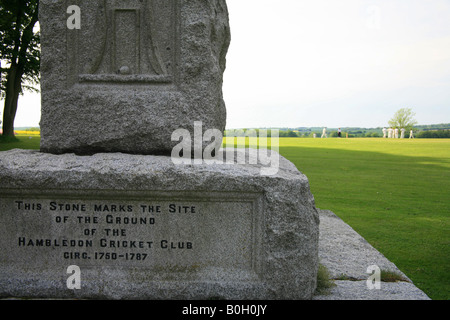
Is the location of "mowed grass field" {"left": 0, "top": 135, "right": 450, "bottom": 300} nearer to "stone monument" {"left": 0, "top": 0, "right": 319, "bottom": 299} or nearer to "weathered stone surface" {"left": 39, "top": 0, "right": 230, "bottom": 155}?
"stone monument" {"left": 0, "top": 0, "right": 319, "bottom": 299}

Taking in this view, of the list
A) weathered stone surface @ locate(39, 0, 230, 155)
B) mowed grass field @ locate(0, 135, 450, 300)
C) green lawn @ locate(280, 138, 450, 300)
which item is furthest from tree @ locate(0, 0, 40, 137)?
weathered stone surface @ locate(39, 0, 230, 155)

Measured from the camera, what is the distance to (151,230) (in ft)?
9.70

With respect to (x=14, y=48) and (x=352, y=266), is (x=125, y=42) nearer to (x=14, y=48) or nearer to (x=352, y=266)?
(x=352, y=266)

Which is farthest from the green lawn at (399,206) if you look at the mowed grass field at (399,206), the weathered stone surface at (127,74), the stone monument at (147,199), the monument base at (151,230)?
the weathered stone surface at (127,74)

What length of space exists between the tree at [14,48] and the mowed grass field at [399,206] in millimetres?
3964

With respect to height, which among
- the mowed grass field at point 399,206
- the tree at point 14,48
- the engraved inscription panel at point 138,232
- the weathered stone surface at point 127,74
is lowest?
the mowed grass field at point 399,206

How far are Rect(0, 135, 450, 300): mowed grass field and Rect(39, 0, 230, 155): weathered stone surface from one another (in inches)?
113

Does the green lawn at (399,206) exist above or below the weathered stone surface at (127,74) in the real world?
below

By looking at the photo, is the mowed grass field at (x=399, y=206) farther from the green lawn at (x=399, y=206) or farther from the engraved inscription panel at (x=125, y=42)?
the engraved inscription panel at (x=125, y=42)

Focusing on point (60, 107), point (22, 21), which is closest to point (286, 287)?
point (60, 107)

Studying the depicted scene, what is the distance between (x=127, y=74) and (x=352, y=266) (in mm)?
2690

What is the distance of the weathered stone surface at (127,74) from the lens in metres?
3.13

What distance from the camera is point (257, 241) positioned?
2951 mm

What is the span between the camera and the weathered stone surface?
3.13 meters
